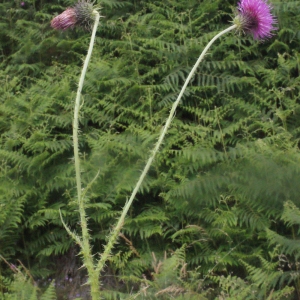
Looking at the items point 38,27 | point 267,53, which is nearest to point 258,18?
point 267,53

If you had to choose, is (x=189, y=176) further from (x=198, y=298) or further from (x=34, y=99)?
(x=34, y=99)

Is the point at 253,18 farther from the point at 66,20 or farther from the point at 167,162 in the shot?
the point at 167,162

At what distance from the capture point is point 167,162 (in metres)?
3.74

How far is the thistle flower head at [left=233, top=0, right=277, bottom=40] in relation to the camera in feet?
9.07

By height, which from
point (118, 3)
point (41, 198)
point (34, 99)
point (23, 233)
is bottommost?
point (23, 233)

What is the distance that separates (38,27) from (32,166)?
2661 mm

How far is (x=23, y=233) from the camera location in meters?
3.88

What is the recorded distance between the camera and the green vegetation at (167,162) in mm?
3064

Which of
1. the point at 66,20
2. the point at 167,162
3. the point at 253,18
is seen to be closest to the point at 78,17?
the point at 66,20

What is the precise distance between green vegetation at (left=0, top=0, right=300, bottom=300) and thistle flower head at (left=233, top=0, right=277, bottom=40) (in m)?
0.83

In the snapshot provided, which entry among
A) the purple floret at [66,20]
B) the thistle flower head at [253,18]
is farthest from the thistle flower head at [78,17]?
the thistle flower head at [253,18]

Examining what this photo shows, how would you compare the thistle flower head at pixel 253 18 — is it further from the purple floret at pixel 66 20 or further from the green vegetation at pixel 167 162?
the purple floret at pixel 66 20

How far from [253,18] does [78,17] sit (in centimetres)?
102

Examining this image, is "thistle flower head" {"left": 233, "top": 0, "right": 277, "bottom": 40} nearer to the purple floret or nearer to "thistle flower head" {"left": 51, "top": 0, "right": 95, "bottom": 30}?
"thistle flower head" {"left": 51, "top": 0, "right": 95, "bottom": 30}
